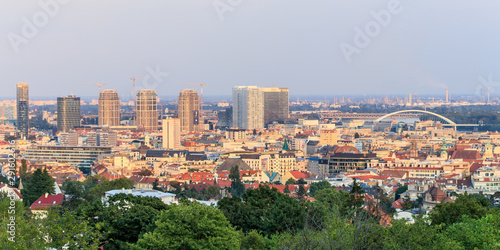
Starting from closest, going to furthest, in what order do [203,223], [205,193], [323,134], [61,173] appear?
[203,223]
[205,193]
[61,173]
[323,134]

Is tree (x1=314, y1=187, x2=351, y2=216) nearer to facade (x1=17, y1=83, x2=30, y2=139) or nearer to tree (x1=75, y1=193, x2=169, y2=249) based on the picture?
tree (x1=75, y1=193, x2=169, y2=249)

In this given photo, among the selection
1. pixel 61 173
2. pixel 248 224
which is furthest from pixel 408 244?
pixel 61 173

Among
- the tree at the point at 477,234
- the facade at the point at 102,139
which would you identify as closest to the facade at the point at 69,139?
the facade at the point at 102,139

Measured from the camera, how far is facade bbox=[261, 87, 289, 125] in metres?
144

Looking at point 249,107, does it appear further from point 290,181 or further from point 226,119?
point 290,181

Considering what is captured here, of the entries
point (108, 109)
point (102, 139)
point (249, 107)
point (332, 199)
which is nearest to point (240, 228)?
point (332, 199)

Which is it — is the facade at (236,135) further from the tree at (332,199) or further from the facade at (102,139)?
the tree at (332,199)

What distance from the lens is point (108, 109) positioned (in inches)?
5487

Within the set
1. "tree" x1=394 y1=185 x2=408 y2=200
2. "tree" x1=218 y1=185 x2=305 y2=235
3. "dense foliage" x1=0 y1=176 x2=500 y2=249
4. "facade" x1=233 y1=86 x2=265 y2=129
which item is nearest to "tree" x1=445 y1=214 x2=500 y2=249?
"dense foliage" x1=0 y1=176 x2=500 y2=249

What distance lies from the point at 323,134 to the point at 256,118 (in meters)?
37.6

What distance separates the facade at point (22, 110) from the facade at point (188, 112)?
2325 cm

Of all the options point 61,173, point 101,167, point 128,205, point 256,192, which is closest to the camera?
point 128,205

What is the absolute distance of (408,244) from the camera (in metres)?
14.3

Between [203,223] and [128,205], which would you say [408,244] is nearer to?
[203,223]
